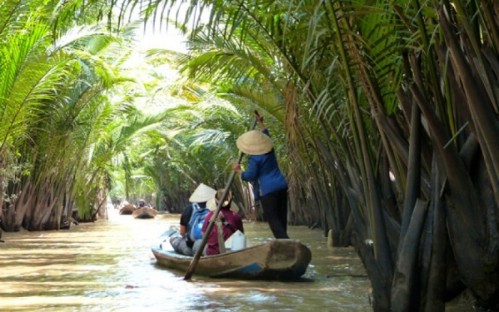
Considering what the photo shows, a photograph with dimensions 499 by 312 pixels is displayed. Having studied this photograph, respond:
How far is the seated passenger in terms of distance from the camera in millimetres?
7988

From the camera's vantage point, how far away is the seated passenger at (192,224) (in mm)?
7988

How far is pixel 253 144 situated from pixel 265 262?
1.71 m

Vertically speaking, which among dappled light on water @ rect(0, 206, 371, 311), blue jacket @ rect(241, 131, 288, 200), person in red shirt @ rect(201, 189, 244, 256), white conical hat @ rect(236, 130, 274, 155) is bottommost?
dappled light on water @ rect(0, 206, 371, 311)

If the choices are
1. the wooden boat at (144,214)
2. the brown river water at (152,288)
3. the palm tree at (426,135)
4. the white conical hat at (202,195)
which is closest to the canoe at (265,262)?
the brown river water at (152,288)

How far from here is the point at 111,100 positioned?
18703mm

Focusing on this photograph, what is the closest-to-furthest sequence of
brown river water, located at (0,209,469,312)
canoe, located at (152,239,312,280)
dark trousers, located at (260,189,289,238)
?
brown river water, located at (0,209,469,312) < canoe, located at (152,239,312,280) < dark trousers, located at (260,189,289,238)

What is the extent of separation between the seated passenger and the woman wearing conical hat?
794mm

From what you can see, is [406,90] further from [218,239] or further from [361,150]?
[218,239]

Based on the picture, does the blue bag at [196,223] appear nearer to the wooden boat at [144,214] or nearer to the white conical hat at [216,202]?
the white conical hat at [216,202]

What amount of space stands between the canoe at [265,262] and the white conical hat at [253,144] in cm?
146

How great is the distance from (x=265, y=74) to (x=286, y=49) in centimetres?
291

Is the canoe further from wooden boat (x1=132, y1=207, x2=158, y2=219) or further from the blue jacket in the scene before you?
wooden boat (x1=132, y1=207, x2=158, y2=219)

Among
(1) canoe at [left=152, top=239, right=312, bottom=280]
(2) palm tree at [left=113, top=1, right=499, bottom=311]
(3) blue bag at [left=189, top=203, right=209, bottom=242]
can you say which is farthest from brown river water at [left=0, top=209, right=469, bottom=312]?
(2) palm tree at [left=113, top=1, right=499, bottom=311]

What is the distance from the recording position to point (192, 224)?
325 inches
